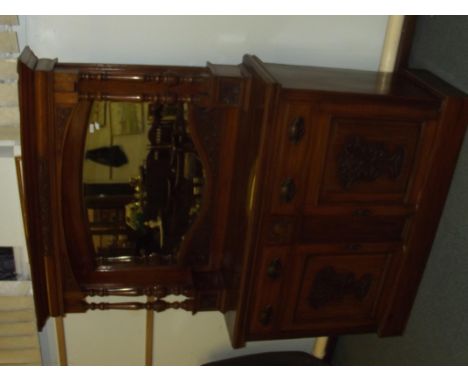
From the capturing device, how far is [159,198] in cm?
138

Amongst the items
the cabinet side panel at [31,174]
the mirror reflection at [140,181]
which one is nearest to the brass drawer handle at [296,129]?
the mirror reflection at [140,181]

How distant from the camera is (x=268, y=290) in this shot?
129 centimetres

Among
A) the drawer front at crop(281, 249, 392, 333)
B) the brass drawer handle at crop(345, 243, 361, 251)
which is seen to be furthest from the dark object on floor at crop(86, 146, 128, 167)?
the brass drawer handle at crop(345, 243, 361, 251)

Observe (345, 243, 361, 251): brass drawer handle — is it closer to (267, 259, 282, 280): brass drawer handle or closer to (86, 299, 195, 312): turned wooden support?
(267, 259, 282, 280): brass drawer handle

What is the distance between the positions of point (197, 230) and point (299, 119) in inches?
20.5

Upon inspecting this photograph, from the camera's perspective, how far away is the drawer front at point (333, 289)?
4.25 ft

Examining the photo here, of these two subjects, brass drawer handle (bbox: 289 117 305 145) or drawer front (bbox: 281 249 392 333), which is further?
drawer front (bbox: 281 249 392 333)

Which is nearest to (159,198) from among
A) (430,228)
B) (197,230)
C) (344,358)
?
(197,230)

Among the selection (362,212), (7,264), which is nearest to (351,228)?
(362,212)

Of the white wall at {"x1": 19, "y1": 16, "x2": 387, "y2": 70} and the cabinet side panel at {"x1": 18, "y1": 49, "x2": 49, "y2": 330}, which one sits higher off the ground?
the white wall at {"x1": 19, "y1": 16, "x2": 387, "y2": 70}

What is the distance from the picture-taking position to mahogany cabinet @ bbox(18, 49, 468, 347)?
1133 mm

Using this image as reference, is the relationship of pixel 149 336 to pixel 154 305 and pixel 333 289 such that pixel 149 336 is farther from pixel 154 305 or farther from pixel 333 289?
pixel 333 289

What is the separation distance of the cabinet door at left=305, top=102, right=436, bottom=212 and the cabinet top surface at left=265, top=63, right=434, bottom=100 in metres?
0.05
